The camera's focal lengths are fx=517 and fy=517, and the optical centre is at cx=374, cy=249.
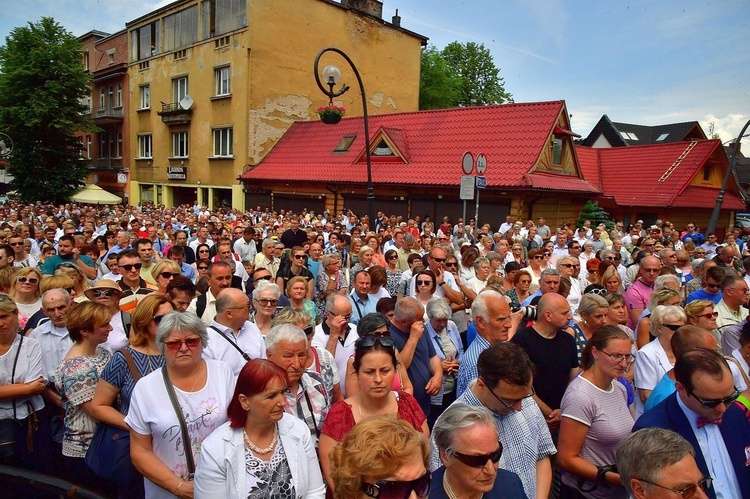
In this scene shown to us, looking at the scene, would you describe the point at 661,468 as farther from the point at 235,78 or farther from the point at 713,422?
the point at 235,78

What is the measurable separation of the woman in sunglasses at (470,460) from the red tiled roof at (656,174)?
26.1 m

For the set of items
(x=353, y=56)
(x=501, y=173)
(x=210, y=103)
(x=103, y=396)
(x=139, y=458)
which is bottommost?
(x=139, y=458)

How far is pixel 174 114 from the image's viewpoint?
111ft

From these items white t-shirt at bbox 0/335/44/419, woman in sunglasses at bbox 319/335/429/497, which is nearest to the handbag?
white t-shirt at bbox 0/335/44/419

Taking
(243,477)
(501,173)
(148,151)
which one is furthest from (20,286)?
(148,151)

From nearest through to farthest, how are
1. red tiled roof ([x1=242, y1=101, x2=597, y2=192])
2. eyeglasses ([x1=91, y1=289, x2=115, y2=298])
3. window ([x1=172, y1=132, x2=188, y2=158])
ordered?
eyeglasses ([x1=91, y1=289, x2=115, y2=298]) < red tiled roof ([x1=242, y1=101, x2=597, y2=192]) < window ([x1=172, y1=132, x2=188, y2=158])

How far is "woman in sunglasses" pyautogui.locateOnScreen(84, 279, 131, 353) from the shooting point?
13.8 feet

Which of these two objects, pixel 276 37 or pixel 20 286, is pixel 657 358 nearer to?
pixel 20 286

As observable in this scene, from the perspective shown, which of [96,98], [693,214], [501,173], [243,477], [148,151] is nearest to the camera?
[243,477]

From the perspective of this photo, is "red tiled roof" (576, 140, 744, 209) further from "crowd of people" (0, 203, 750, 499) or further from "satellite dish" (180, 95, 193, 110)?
"satellite dish" (180, 95, 193, 110)

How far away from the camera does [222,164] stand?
31.9 m

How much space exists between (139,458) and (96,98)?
46936 millimetres

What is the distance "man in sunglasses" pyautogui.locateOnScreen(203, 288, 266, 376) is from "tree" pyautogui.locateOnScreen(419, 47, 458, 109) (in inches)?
1682

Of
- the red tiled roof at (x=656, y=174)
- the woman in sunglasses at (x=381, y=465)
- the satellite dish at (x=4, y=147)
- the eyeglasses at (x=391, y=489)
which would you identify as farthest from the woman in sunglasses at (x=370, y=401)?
the satellite dish at (x=4, y=147)
